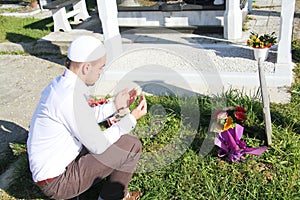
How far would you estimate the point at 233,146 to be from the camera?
10.0ft

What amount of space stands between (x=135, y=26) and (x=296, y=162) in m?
4.46

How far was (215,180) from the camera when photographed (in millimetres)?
2934

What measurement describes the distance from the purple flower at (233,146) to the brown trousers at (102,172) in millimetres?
815

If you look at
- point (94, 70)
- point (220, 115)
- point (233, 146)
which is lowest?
point (233, 146)

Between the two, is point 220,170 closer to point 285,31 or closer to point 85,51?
point 85,51

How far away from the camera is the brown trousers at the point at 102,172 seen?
2441 mm

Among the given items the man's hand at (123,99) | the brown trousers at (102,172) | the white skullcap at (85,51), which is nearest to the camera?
the white skullcap at (85,51)

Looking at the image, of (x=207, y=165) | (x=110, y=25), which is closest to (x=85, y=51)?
(x=207, y=165)

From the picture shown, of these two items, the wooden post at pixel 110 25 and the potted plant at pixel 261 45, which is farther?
the wooden post at pixel 110 25

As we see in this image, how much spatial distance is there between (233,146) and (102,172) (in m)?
1.15

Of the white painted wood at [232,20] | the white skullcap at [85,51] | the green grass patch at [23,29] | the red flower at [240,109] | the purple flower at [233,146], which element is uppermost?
the white skullcap at [85,51]

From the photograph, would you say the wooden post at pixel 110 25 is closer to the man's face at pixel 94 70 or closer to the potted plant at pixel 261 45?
the potted plant at pixel 261 45

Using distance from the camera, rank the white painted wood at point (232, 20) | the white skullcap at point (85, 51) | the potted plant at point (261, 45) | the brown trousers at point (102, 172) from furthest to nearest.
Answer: the white painted wood at point (232, 20) < the potted plant at point (261, 45) < the brown trousers at point (102, 172) < the white skullcap at point (85, 51)

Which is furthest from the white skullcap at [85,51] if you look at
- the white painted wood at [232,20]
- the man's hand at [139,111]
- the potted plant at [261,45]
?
the white painted wood at [232,20]
